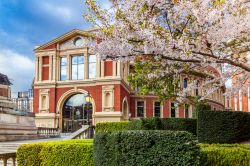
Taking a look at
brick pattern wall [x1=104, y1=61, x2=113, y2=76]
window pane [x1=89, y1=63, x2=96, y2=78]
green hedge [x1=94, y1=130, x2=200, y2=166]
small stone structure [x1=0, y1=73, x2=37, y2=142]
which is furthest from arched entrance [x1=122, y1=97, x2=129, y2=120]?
green hedge [x1=94, y1=130, x2=200, y2=166]

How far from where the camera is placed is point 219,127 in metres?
15.5

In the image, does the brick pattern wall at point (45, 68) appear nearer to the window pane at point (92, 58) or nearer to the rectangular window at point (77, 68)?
the rectangular window at point (77, 68)

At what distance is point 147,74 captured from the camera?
1284 centimetres

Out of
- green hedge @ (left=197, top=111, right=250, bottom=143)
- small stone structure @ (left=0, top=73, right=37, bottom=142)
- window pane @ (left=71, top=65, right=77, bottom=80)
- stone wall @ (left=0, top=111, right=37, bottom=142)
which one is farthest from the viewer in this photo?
window pane @ (left=71, top=65, right=77, bottom=80)

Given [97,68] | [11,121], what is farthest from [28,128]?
[97,68]

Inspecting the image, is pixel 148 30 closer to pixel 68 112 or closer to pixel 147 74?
pixel 147 74

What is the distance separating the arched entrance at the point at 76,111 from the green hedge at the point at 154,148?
126ft

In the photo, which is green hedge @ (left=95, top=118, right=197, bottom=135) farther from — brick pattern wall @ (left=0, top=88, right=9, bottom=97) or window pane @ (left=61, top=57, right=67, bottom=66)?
window pane @ (left=61, top=57, right=67, bottom=66)

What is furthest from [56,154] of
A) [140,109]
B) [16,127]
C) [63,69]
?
[140,109]

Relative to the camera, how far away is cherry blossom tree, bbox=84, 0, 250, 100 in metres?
9.05

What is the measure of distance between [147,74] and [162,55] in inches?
124

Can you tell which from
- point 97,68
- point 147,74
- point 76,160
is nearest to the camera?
point 76,160

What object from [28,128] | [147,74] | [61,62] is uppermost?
[61,62]

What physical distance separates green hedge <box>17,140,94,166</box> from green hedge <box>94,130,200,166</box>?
2.44 meters
